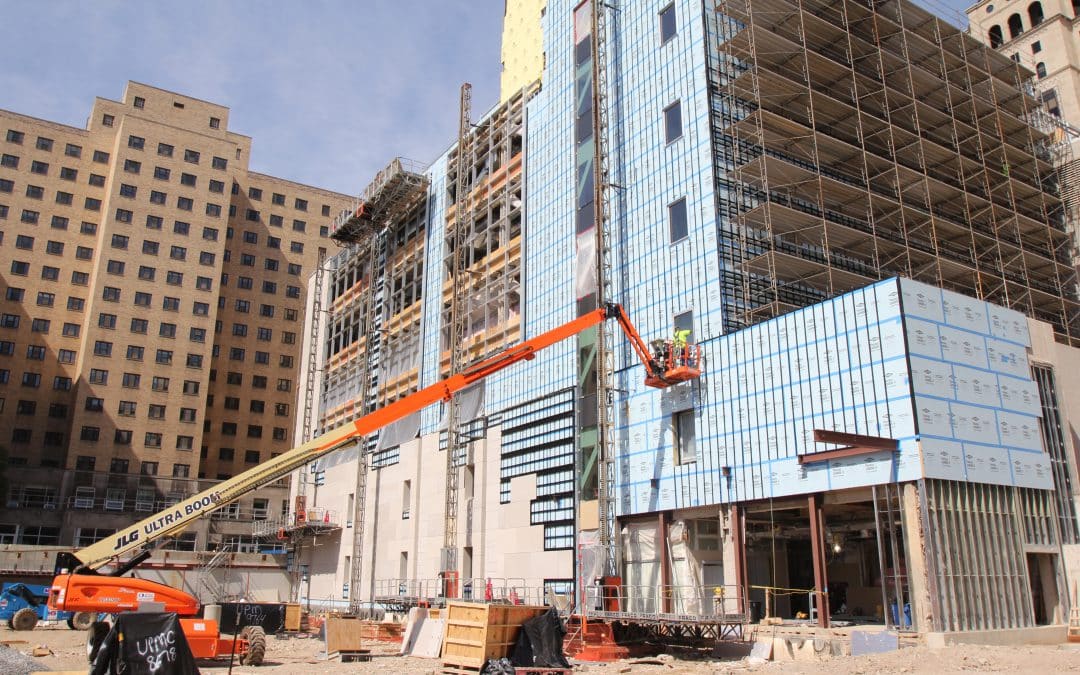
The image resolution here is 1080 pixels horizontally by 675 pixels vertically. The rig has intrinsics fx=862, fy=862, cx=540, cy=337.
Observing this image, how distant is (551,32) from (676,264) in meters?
19.7

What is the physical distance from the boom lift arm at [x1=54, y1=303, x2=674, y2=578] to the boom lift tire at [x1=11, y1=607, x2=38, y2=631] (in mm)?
9486

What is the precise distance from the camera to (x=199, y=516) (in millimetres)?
32844

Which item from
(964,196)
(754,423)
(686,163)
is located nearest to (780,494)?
(754,423)

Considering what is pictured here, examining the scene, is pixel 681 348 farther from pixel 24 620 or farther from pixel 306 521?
pixel 306 521

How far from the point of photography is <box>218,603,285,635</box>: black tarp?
39500 mm

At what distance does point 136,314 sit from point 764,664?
82.6 m

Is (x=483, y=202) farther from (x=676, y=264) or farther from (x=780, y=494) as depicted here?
(x=780, y=494)

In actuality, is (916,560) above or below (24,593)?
above

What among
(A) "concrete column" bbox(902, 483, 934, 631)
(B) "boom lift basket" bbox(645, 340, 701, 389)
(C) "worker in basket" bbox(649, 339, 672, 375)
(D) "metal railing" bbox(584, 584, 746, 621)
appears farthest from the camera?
(C) "worker in basket" bbox(649, 339, 672, 375)

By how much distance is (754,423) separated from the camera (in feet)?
99.3

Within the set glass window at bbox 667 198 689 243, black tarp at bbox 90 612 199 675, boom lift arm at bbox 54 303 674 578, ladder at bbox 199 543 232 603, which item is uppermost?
glass window at bbox 667 198 689 243

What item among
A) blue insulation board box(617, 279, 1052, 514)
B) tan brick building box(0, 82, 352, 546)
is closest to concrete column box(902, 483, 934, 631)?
blue insulation board box(617, 279, 1052, 514)

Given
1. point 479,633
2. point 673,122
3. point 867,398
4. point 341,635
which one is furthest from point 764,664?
point 673,122

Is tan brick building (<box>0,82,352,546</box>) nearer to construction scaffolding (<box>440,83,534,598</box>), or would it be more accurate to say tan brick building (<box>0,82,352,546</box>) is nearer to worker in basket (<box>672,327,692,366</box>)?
construction scaffolding (<box>440,83,534,598</box>)
